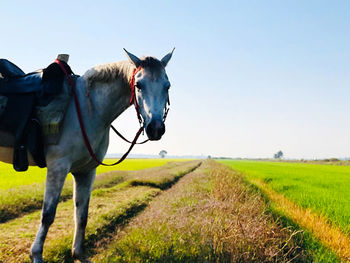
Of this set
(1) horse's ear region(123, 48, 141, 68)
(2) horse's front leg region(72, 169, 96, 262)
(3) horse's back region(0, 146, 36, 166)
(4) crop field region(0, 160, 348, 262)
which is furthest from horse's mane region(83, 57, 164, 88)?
(4) crop field region(0, 160, 348, 262)

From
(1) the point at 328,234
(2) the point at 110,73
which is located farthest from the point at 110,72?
(1) the point at 328,234

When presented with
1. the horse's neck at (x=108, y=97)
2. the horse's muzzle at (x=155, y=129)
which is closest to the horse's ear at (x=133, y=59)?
the horse's neck at (x=108, y=97)

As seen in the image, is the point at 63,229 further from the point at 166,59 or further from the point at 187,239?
the point at 166,59

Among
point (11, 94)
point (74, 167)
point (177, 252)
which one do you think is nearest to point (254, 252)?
point (177, 252)

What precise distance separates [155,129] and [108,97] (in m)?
1.14

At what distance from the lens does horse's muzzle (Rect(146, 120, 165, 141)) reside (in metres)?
2.95

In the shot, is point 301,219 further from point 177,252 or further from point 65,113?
point 65,113

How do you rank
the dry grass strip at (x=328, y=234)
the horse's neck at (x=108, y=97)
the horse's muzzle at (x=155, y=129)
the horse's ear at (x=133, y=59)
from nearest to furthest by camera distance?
the horse's muzzle at (x=155, y=129)
the horse's ear at (x=133, y=59)
the horse's neck at (x=108, y=97)
the dry grass strip at (x=328, y=234)

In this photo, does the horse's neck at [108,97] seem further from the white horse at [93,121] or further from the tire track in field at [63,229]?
the tire track in field at [63,229]

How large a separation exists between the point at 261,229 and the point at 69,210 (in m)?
6.06

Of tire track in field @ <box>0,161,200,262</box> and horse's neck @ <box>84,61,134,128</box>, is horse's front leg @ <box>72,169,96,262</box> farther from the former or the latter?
horse's neck @ <box>84,61,134,128</box>

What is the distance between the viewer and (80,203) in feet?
13.1

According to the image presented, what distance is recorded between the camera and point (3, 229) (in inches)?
235

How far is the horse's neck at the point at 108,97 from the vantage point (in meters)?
3.68
